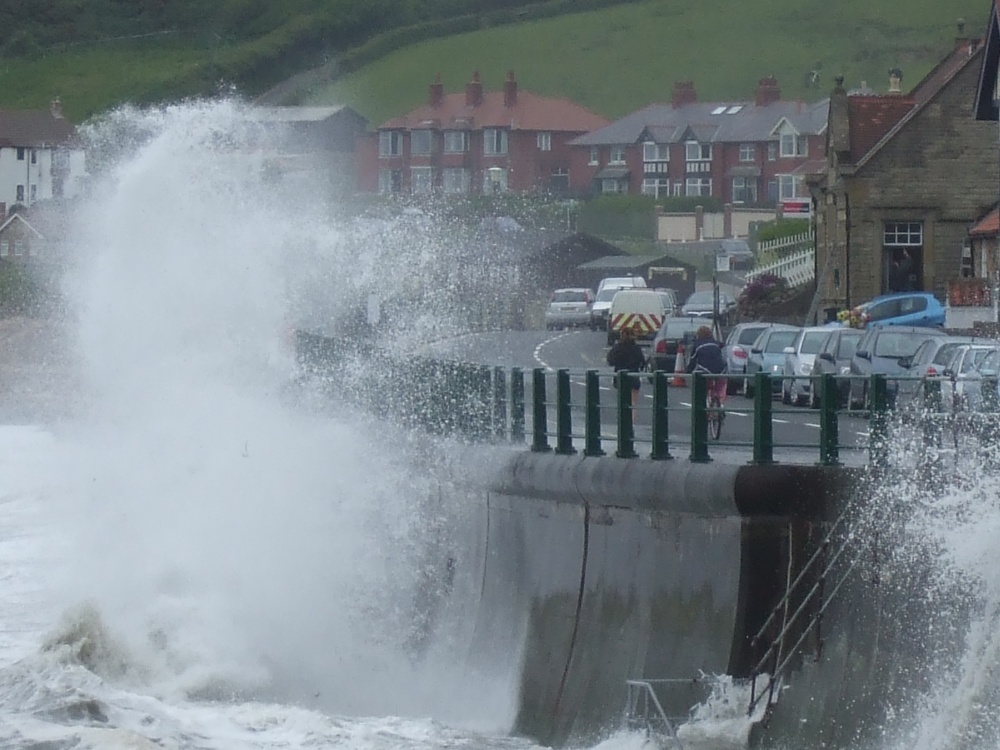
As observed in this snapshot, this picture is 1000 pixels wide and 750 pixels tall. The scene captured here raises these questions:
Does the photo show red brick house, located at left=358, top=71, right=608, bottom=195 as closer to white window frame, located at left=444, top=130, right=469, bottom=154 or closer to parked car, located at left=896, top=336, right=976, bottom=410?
white window frame, located at left=444, top=130, right=469, bottom=154

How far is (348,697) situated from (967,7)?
134346mm

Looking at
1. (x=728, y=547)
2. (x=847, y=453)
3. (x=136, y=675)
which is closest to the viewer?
(x=728, y=547)

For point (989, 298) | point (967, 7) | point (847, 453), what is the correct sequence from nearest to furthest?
point (847, 453) < point (989, 298) < point (967, 7)

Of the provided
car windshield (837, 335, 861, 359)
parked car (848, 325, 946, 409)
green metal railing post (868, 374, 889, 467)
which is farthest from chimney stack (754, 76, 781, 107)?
green metal railing post (868, 374, 889, 467)

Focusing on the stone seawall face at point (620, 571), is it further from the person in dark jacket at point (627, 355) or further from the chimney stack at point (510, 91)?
the chimney stack at point (510, 91)

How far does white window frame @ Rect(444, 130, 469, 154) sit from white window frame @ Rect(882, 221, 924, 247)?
256ft

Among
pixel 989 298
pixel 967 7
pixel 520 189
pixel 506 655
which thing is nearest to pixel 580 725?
pixel 506 655

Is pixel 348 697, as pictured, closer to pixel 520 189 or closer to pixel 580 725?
pixel 580 725

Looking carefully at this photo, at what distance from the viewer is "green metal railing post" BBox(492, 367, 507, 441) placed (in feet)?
73.0

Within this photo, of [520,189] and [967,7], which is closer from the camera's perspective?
[520,189]

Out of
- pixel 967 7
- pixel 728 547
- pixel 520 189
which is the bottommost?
pixel 728 547

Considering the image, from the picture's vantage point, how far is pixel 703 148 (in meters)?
134

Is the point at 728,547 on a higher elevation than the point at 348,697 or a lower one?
higher

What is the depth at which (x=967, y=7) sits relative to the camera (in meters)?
148
